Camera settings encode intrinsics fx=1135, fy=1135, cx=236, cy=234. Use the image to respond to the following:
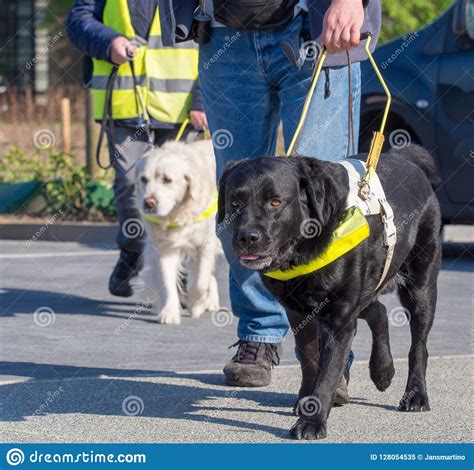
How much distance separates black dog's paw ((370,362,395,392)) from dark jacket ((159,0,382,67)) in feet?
4.36

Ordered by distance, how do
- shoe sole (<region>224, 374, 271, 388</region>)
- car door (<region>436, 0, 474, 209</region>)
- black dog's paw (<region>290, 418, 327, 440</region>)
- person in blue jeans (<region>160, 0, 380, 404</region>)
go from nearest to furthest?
black dog's paw (<region>290, 418, 327, 440</region>)
person in blue jeans (<region>160, 0, 380, 404</region>)
shoe sole (<region>224, 374, 271, 388</region>)
car door (<region>436, 0, 474, 209</region>)

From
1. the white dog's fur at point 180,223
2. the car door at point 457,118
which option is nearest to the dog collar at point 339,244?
the white dog's fur at point 180,223

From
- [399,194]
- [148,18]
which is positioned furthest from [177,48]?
[399,194]

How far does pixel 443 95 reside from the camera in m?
9.16

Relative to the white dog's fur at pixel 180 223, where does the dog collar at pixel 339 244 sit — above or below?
above

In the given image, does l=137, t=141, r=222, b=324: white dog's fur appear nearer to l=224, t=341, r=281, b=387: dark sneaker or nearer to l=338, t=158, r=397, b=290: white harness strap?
l=224, t=341, r=281, b=387: dark sneaker

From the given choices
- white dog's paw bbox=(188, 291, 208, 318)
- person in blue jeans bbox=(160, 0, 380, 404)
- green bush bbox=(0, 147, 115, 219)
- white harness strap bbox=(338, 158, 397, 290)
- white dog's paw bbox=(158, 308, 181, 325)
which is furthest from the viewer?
green bush bbox=(0, 147, 115, 219)

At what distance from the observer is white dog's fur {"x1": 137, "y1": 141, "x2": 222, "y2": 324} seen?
774cm

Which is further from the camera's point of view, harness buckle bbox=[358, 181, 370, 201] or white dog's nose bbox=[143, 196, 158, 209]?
white dog's nose bbox=[143, 196, 158, 209]

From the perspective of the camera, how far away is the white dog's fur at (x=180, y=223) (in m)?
7.74

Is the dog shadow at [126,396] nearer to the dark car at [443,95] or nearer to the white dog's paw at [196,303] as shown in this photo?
the white dog's paw at [196,303]

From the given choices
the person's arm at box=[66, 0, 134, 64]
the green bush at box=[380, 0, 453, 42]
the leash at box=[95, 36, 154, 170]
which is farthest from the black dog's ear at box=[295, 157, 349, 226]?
the green bush at box=[380, 0, 453, 42]

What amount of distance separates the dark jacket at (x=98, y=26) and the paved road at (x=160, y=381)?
1.75 metres

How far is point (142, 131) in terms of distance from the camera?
7.99 meters
